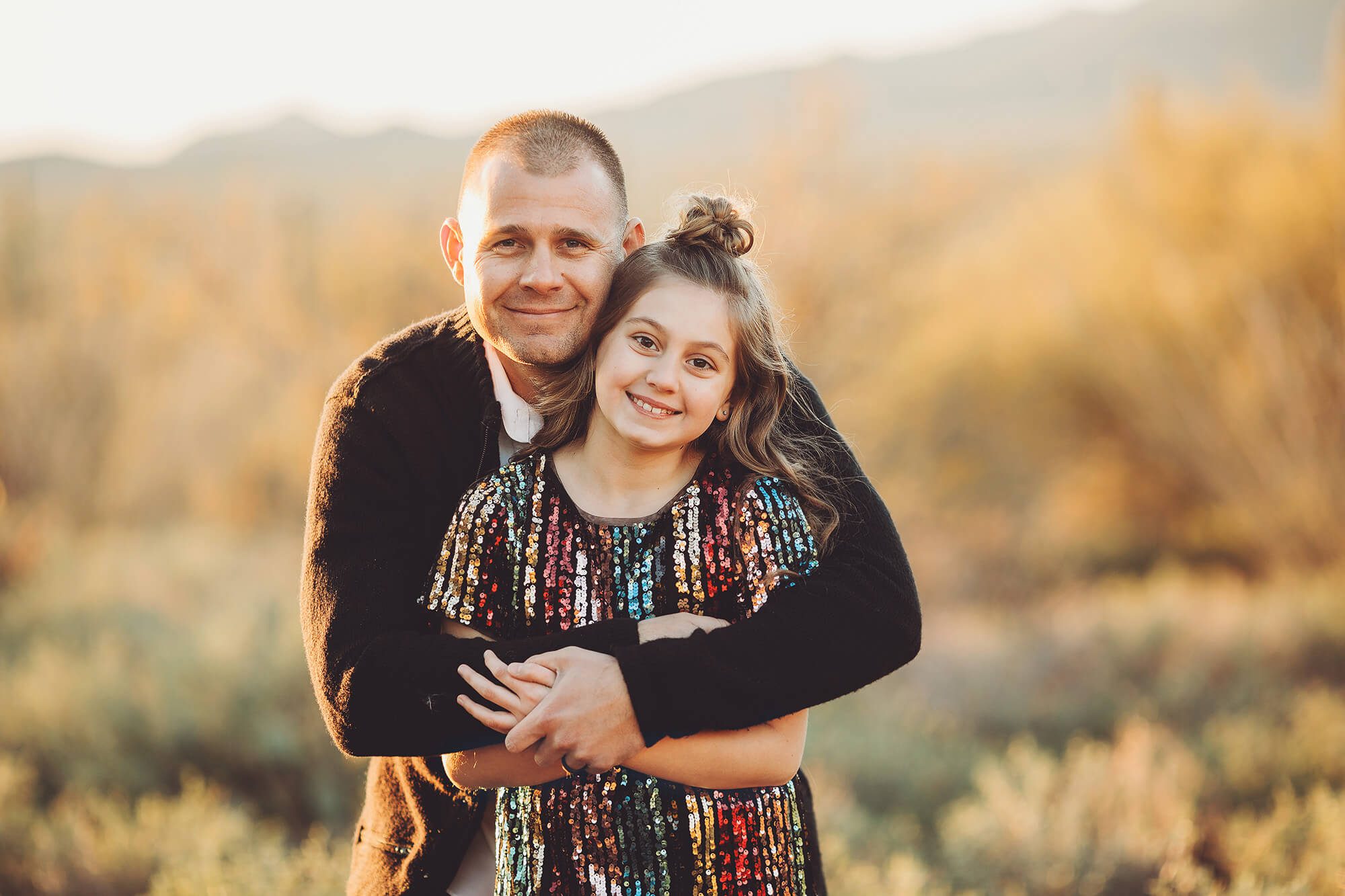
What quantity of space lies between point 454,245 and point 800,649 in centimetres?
153

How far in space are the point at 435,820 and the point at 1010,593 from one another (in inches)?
357

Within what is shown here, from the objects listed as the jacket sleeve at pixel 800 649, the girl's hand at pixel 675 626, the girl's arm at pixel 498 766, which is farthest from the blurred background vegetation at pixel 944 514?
the girl's hand at pixel 675 626

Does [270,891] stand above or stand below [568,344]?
below

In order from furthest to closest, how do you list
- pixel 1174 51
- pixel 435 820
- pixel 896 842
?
1. pixel 1174 51
2. pixel 896 842
3. pixel 435 820

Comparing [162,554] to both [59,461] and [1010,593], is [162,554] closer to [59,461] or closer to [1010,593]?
[59,461]

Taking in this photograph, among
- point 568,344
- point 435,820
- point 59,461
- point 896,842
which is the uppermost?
point 59,461

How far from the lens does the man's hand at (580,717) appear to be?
1953mm

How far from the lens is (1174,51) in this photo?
53.9 metres

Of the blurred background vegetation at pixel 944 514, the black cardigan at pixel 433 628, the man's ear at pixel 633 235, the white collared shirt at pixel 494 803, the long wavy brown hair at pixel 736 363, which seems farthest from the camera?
the blurred background vegetation at pixel 944 514

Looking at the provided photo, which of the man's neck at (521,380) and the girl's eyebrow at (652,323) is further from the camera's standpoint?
the man's neck at (521,380)

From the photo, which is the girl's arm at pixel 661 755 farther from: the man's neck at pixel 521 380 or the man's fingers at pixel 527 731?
the man's neck at pixel 521 380

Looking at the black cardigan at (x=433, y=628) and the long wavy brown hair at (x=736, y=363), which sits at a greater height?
the long wavy brown hair at (x=736, y=363)

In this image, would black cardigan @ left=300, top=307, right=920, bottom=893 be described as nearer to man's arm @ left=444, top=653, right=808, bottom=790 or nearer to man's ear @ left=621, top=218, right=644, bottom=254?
man's arm @ left=444, top=653, right=808, bottom=790

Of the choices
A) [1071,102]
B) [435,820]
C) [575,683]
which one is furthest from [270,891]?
[1071,102]
